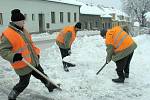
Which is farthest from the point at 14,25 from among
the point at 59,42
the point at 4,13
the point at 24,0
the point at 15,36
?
the point at 24,0

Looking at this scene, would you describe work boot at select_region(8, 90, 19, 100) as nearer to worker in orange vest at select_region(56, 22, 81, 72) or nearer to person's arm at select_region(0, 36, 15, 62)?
person's arm at select_region(0, 36, 15, 62)

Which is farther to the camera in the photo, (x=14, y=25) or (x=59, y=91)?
(x=59, y=91)

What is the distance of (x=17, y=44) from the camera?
280 inches

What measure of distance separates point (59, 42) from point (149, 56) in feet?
13.1

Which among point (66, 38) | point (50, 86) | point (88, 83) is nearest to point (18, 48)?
point (50, 86)

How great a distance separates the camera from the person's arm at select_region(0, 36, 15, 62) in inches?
270

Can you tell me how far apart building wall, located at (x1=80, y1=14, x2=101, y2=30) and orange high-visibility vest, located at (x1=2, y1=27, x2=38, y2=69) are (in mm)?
49825

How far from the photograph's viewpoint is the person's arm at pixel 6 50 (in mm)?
6863

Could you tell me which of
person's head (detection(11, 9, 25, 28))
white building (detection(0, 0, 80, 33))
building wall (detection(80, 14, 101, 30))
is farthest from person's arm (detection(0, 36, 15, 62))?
building wall (detection(80, 14, 101, 30))

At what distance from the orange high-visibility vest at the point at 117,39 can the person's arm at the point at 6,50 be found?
280 cm

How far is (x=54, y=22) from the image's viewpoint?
47500mm

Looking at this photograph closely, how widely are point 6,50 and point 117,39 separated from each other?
120 inches

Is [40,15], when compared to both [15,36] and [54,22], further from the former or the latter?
[15,36]

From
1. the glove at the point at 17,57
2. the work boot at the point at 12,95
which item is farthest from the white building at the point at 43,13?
the glove at the point at 17,57
